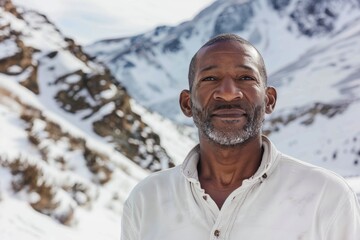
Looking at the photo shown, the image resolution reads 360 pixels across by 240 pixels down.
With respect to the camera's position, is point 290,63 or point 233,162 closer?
point 233,162

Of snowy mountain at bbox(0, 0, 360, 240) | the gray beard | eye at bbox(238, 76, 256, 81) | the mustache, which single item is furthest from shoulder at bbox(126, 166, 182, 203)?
snowy mountain at bbox(0, 0, 360, 240)

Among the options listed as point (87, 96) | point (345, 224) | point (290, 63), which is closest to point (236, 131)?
point (345, 224)

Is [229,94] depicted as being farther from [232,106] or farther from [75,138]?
[75,138]

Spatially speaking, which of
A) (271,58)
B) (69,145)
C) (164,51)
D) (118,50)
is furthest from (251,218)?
(118,50)

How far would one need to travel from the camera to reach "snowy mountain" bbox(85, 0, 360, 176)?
37.5 meters

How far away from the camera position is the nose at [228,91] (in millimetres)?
1927

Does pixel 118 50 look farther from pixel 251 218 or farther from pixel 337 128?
pixel 251 218

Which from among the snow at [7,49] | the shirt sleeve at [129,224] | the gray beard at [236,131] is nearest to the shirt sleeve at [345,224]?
the gray beard at [236,131]

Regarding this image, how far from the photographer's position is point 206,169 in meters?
2.11

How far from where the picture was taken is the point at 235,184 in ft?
6.61

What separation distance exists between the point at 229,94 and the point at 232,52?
18cm

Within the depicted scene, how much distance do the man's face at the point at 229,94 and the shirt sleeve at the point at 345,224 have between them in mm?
419

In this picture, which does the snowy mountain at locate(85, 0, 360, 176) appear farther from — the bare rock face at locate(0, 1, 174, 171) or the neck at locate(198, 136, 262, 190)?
the neck at locate(198, 136, 262, 190)

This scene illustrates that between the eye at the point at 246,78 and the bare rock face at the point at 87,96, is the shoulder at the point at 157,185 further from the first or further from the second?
the bare rock face at the point at 87,96
